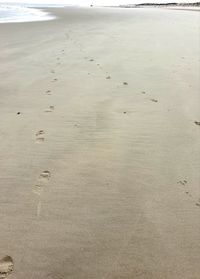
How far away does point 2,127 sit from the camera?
4176 millimetres

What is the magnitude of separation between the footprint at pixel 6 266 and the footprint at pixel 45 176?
88 cm

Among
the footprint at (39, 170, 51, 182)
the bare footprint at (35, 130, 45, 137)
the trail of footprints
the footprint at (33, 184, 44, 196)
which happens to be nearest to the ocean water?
the bare footprint at (35, 130, 45, 137)

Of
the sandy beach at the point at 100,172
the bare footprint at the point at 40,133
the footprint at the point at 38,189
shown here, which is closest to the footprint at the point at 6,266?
the sandy beach at the point at 100,172

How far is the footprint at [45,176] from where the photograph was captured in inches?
129

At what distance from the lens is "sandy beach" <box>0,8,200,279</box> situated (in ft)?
8.31

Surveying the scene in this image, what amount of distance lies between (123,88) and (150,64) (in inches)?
61.5

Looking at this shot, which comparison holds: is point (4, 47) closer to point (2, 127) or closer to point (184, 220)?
point (2, 127)

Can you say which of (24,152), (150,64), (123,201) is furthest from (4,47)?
(123,201)

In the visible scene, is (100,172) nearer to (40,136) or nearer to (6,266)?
(40,136)

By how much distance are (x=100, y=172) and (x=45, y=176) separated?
420 millimetres

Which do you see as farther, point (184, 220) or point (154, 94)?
point (154, 94)

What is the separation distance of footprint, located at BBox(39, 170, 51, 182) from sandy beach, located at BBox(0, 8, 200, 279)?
1 centimetres

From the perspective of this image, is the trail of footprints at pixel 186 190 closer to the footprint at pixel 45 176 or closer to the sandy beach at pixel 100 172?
the sandy beach at pixel 100 172

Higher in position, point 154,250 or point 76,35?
point 154,250
